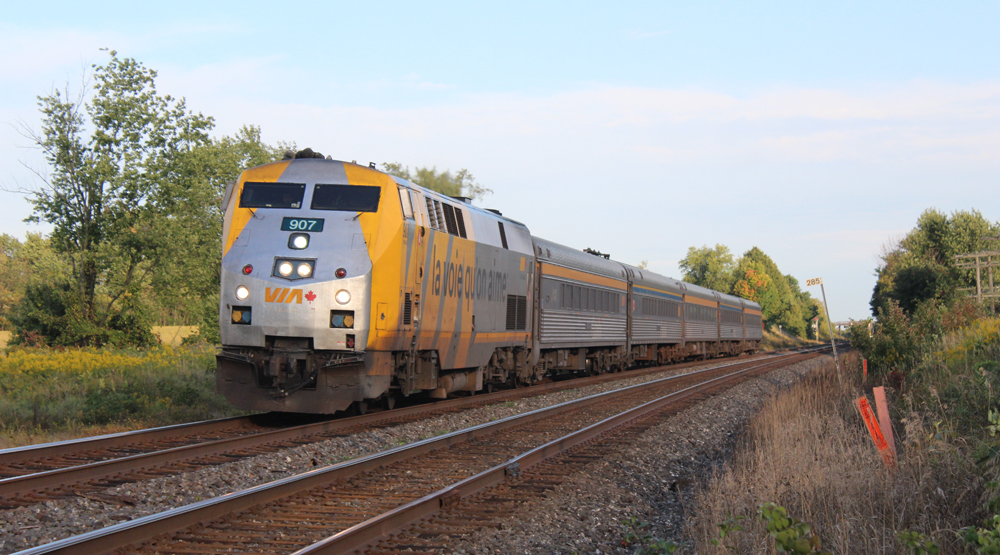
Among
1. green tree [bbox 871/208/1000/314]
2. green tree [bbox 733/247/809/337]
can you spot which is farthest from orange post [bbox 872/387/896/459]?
green tree [bbox 733/247/809/337]

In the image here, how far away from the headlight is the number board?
0.38 ft

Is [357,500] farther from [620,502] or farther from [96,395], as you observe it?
[96,395]

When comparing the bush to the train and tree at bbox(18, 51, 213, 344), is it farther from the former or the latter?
the train

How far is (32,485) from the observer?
6.38 m

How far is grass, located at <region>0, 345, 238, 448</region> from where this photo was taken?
34.3 ft

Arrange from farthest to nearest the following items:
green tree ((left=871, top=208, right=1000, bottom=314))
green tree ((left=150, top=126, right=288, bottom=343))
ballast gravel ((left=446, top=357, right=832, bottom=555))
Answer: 1. green tree ((left=871, top=208, right=1000, bottom=314))
2. green tree ((left=150, top=126, right=288, bottom=343))
3. ballast gravel ((left=446, top=357, right=832, bottom=555))

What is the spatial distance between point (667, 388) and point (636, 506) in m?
12.9

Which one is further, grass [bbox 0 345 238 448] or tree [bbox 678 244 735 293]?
tree [bbox 678 244 735 293]

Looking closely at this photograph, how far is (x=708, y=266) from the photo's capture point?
120m

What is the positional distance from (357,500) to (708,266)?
11833 centimetres

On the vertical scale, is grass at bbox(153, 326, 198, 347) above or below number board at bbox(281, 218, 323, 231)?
below

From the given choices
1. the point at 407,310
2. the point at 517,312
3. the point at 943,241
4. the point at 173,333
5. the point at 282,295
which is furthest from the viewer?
the point at 943,241

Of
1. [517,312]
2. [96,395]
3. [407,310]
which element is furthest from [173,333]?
[407,310]

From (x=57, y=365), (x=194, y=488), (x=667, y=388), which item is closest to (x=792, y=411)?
(x=667, y=388)
